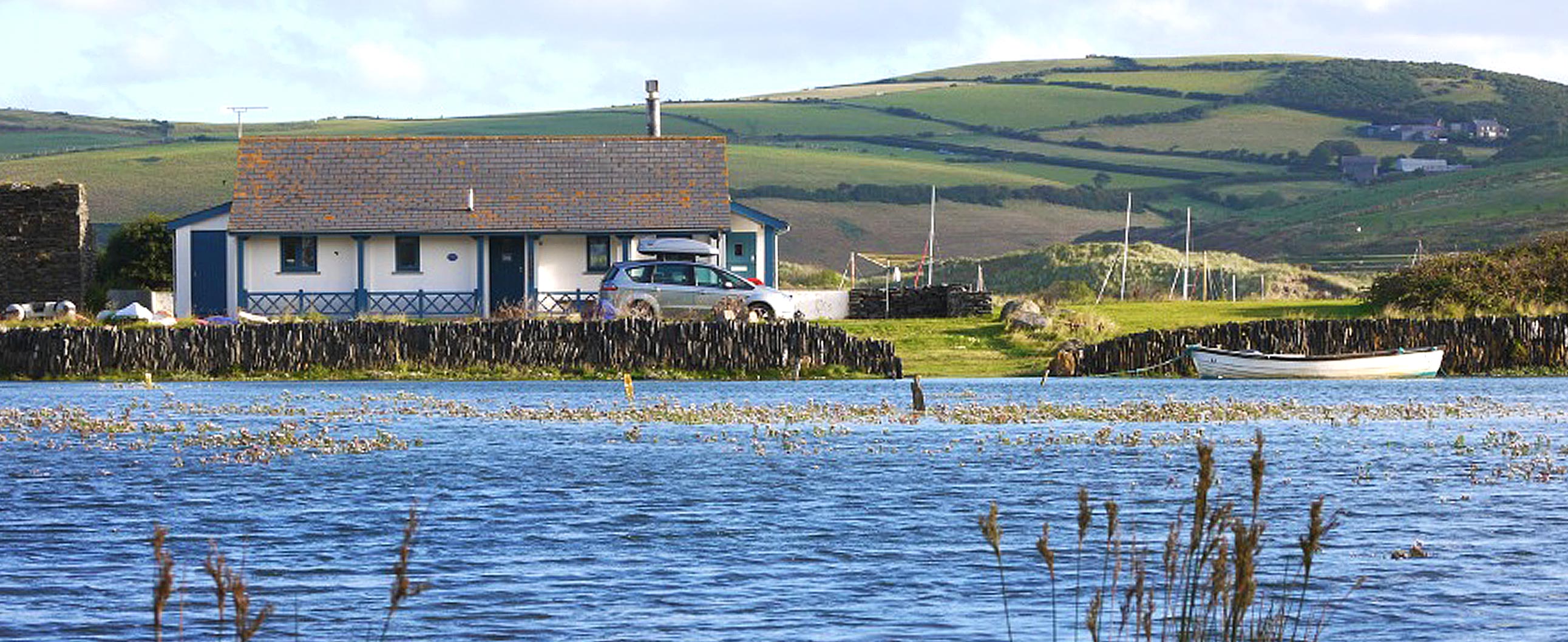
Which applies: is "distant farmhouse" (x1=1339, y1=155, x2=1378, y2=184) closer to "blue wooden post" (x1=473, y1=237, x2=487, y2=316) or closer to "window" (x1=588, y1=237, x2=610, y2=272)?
"window" (x1=588, y1=237, x2=610, y2=272)

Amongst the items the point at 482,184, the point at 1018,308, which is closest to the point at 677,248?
the point at 482,184

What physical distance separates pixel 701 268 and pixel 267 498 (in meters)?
26.7

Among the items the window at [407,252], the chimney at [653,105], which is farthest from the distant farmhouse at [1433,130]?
the window at [407,252]

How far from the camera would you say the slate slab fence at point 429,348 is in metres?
37.6

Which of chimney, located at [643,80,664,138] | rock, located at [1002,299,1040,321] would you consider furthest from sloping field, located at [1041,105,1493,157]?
rock, located at [1002,299,1040,321]

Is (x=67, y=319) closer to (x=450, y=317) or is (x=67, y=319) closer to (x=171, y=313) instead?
(x=171, y=313)

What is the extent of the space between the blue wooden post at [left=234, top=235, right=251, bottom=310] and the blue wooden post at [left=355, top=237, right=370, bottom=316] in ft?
8.76

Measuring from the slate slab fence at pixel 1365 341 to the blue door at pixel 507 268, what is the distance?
63.4ft

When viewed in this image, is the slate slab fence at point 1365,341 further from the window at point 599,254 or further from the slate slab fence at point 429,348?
the window at point 599,254

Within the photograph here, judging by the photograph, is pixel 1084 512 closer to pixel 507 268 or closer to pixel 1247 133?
pixel 507 268

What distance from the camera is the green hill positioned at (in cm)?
10762

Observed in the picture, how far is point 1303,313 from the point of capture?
45.3 metres

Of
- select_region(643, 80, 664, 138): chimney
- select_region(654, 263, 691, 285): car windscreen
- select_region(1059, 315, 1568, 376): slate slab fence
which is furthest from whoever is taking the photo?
select_region(643, 80, 664, 138): chimney

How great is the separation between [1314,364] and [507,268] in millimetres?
23476
